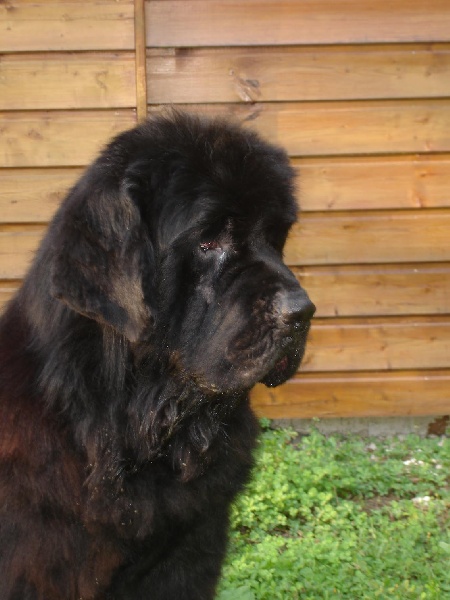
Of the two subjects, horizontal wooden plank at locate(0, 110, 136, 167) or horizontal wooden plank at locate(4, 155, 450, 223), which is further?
horizontal wooden plank at locate(4, 155, 450, 223)

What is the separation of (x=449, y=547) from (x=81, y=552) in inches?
69.5

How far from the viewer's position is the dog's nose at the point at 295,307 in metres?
2.19

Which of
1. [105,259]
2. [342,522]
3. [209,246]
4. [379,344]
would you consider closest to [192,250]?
[209,246]

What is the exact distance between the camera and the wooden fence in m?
4.43

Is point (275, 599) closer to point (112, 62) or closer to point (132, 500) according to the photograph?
point (132, 500)

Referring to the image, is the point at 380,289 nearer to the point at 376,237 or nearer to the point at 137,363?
the point at 376,237

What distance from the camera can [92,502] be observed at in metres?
2.20

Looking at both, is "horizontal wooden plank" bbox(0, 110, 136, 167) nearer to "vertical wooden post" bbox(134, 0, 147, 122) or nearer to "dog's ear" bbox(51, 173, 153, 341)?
"vertical wooden post" bbox(134, 0, 147, 122)

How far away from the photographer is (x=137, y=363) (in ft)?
7.29

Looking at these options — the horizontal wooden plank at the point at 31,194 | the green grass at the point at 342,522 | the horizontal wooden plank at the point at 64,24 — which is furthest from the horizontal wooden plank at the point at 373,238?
the horizontal wooden plank at the point at 64,24

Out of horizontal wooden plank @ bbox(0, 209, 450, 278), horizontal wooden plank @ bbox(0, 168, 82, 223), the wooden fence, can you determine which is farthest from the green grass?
horizontal wooden plank @ bbox(0, 168, 82, 223)

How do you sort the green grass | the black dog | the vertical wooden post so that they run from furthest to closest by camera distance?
the vertical wooden post < the green grass < the black dog

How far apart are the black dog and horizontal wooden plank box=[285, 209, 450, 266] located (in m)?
2.39

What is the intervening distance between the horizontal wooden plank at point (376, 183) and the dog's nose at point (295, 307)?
247 cm
